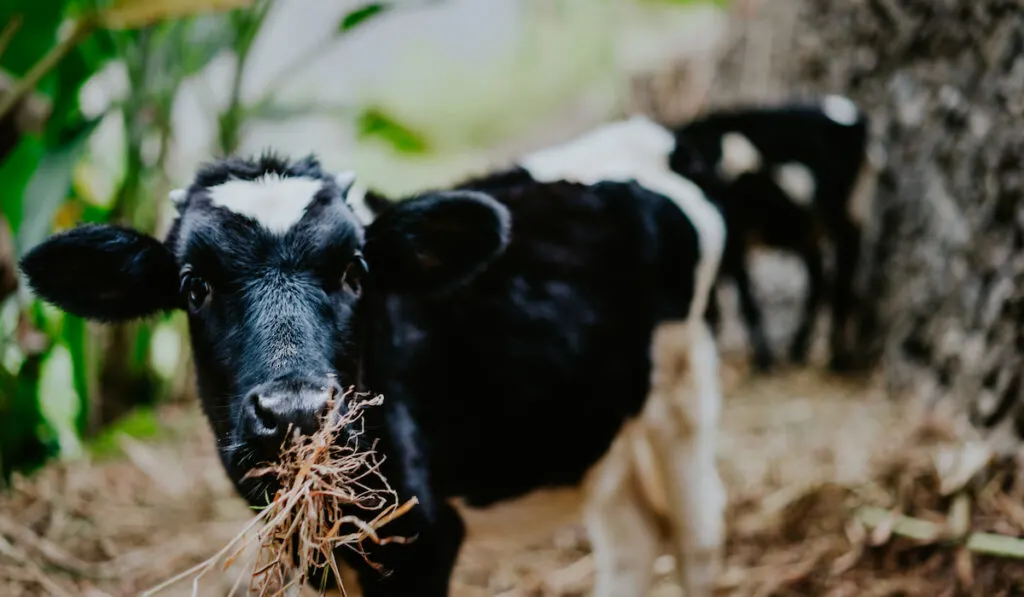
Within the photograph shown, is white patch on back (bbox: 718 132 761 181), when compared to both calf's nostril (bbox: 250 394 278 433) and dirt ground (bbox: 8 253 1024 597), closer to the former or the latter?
dirt ground (bbox: 8 253 1024 597)

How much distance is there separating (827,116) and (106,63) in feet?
10.8

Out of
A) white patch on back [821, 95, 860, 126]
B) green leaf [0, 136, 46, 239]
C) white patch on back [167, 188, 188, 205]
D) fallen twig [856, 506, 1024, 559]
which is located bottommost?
fallen twig [856, 506, 1024, 559]

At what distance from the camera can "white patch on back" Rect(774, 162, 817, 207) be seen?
190 inches

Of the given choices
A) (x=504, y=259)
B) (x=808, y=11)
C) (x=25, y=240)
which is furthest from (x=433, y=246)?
(x=808, y=11)

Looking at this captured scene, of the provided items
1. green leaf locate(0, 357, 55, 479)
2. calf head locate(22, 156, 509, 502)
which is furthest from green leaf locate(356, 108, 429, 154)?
calf head locate(22, 156, 509, 502)

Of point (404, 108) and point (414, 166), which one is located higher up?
point (404, 108)

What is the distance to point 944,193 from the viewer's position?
3.85m

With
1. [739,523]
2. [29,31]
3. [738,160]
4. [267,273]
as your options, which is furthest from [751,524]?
[29,31]

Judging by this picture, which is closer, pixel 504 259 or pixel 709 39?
pixel 504 259

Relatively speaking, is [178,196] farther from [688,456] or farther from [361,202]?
[688,456]

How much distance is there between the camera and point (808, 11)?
203 inches

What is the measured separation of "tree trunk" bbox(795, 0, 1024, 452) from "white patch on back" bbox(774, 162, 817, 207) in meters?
0.43

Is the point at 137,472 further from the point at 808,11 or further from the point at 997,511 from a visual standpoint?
the point at 808,11

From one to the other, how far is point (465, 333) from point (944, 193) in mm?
2437
